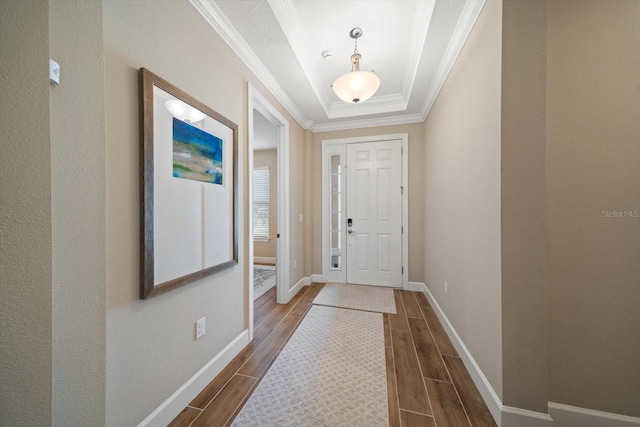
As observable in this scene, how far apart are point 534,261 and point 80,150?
209 centimetres

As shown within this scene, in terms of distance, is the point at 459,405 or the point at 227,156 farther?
the point at 227,156

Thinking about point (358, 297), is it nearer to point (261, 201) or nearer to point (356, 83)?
point (356, 83)

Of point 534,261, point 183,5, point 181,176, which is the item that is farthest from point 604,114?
point 183,5

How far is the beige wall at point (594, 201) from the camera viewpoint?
3.79ft

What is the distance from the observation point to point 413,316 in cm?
257

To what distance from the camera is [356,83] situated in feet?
5.99

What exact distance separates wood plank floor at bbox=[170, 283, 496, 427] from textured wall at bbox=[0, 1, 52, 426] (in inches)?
38.3

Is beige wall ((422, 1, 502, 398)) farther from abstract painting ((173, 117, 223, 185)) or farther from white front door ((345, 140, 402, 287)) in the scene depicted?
abstract painting ((173, 117, 223, 185))

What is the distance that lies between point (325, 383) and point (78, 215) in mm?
1666

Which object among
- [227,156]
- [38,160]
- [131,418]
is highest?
[227,156]

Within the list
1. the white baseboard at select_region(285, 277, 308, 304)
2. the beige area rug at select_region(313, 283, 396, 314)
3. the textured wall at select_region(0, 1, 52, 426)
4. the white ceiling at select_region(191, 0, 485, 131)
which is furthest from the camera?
the white baseboard at select_region(285, 277, 308, 304)

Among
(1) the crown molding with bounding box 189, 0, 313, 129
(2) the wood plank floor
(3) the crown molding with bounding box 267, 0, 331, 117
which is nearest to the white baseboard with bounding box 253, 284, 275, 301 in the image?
(2) the wood plank floor

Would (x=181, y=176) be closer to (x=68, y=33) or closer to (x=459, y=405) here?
(x=68, y=33)

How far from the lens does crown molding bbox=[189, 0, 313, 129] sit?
1.52 m
